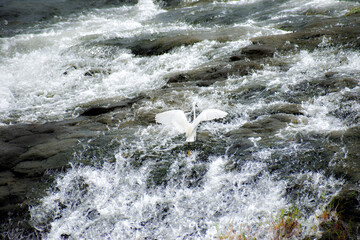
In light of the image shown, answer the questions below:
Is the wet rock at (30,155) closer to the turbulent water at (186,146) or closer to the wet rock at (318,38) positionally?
the turbulent water at (186,146)

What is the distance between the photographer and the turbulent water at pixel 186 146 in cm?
320

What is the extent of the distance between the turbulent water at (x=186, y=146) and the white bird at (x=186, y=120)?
8.7 inches

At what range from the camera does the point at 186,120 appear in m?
3.99

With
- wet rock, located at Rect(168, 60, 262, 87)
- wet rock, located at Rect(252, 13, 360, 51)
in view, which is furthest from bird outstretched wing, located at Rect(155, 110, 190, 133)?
wet rock, located at Rect(252, 13, 360, 51)

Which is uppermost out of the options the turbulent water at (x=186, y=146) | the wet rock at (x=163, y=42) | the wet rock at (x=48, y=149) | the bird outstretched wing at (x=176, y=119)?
the wet rock at (x=163, y=42)

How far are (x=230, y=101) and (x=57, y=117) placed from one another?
3.11 meters

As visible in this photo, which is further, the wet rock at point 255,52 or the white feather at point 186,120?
the wet rock at point 255,52

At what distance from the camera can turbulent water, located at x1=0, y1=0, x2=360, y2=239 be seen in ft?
10.5

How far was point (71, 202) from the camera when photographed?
3.46 meters

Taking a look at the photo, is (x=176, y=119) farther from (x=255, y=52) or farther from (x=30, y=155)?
(x=255, y=52)

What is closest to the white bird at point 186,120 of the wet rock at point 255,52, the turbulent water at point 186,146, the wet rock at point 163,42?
the turbulent water at point 186,146

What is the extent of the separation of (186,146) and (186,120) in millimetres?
345

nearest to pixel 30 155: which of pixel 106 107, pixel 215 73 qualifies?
pixel 106 107

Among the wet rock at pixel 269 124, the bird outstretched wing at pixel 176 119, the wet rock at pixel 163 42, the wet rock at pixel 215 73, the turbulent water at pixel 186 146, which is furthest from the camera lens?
the wet rock at pixel 163 42
